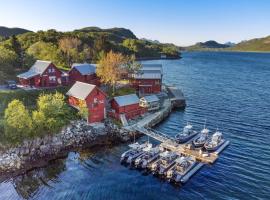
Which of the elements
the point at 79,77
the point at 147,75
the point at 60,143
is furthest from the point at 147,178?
the point at 147,75

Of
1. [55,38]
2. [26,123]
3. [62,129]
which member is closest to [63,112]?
[62,129]

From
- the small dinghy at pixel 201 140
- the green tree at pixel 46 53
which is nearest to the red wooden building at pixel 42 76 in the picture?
the green tree at pixel 46 53

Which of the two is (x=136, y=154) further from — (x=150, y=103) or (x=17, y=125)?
(x=150, y=103)

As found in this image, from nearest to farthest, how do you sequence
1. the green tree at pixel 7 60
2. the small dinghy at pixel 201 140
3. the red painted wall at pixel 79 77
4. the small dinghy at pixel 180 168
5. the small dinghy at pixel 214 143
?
the small dinghy at pixel 180 168 → the small dinghy at pixel 214 143 → the small dinghy at pixel 201 140 → the red painted wall at pixel 79 77 → the green tree at pixel 7 60

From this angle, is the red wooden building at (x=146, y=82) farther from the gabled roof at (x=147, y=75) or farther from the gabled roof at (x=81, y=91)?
the gabled roof at (x=81, y=91)

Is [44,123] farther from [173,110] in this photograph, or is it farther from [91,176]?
[173,110]

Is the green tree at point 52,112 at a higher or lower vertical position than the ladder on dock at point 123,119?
higher

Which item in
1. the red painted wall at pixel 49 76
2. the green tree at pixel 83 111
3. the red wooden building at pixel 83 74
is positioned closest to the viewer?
the green tree at pixel 83 111

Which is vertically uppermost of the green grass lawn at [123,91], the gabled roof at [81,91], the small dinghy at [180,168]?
the gabled roof at [81,91]
